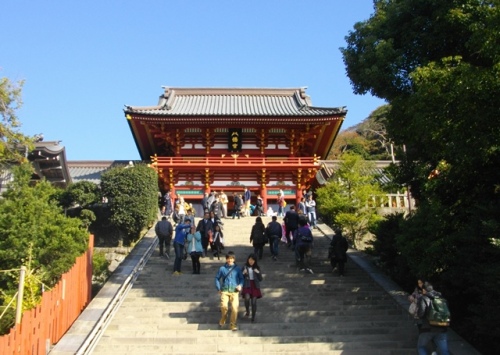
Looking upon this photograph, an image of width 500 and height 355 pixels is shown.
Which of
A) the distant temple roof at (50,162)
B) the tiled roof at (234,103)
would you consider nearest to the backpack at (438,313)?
the distant temple roof at (50,162)

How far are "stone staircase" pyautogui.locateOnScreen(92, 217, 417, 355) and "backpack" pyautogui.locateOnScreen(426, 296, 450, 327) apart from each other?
1.31 meters

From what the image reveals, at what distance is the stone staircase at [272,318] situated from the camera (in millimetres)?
8805

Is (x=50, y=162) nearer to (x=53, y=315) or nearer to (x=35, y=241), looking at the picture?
(x=35, y=241)

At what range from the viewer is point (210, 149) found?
27.4 meters

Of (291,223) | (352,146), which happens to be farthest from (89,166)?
(352,146)

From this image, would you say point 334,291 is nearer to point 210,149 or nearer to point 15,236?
point 15,236

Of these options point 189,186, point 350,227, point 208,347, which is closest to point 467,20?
point 208,347

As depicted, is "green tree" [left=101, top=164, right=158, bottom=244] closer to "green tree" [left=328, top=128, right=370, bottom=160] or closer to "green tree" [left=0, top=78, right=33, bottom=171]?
"green tree" [left=0, top=78, right=33, bottom=171]

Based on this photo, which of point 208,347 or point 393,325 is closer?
point 208,347

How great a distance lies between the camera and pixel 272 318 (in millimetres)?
10078

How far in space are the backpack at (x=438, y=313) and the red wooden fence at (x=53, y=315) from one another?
559 cm

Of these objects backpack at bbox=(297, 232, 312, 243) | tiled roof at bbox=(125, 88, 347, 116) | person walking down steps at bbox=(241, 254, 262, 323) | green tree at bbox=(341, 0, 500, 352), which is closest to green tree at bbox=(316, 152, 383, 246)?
backpack at bbox=(297, 232, 312, 243)

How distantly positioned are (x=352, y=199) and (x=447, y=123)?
33.4 feet

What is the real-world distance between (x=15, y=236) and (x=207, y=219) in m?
4.68
